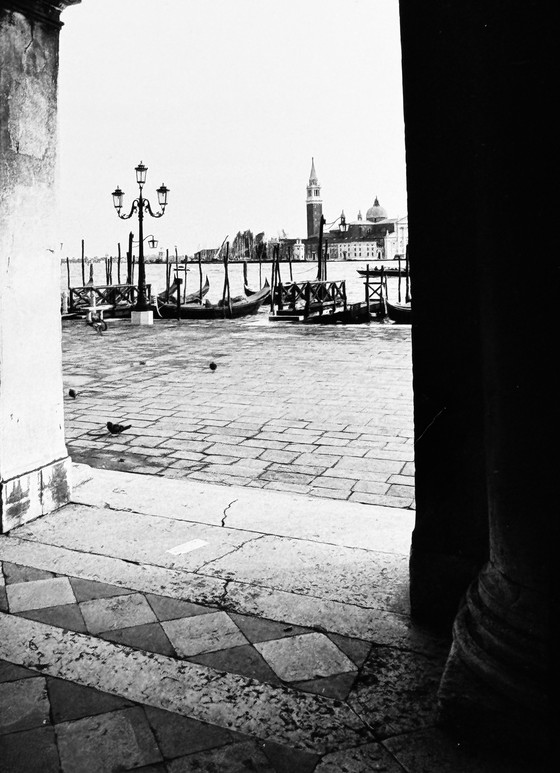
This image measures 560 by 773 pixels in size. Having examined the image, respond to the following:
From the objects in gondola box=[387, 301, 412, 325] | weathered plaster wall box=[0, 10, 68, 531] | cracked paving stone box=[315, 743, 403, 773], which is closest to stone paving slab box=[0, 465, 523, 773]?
cracked paving stone box=[315, 743, 403, 773]

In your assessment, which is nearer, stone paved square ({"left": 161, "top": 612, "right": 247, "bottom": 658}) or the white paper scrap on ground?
stone paved square ({"left": 161, "top": 612, "right": 247, "bottom": 658})

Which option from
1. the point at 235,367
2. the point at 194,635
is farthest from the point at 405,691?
the point at 235,367

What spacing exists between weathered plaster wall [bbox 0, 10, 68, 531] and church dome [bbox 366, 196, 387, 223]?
145865 millimetres

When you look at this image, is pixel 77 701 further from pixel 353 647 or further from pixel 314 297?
pixel 314 297

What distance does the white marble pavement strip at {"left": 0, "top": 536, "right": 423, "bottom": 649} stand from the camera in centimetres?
230

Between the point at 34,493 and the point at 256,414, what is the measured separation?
3360 mm

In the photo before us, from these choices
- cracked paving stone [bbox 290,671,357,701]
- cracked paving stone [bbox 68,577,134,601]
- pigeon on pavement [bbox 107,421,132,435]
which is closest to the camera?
cracked paving stone [bbox 290,671,357,701]

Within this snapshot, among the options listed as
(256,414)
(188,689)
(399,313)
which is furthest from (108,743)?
(399,313)

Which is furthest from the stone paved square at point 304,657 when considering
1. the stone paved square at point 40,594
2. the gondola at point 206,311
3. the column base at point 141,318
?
the gondola at point 206,311

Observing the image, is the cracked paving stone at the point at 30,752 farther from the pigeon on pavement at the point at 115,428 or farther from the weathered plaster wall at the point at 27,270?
the pigeon on pavement at the point at 115,428

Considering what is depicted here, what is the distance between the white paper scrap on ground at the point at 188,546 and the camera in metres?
2.96

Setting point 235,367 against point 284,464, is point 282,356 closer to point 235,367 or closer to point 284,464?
point 235,367

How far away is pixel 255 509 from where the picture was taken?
353 centimetres

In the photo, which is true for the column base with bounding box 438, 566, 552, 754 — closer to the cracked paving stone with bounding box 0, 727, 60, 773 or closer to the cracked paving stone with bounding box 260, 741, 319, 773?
the cracked paving stone with bounding box 260, 741, 319, 773
